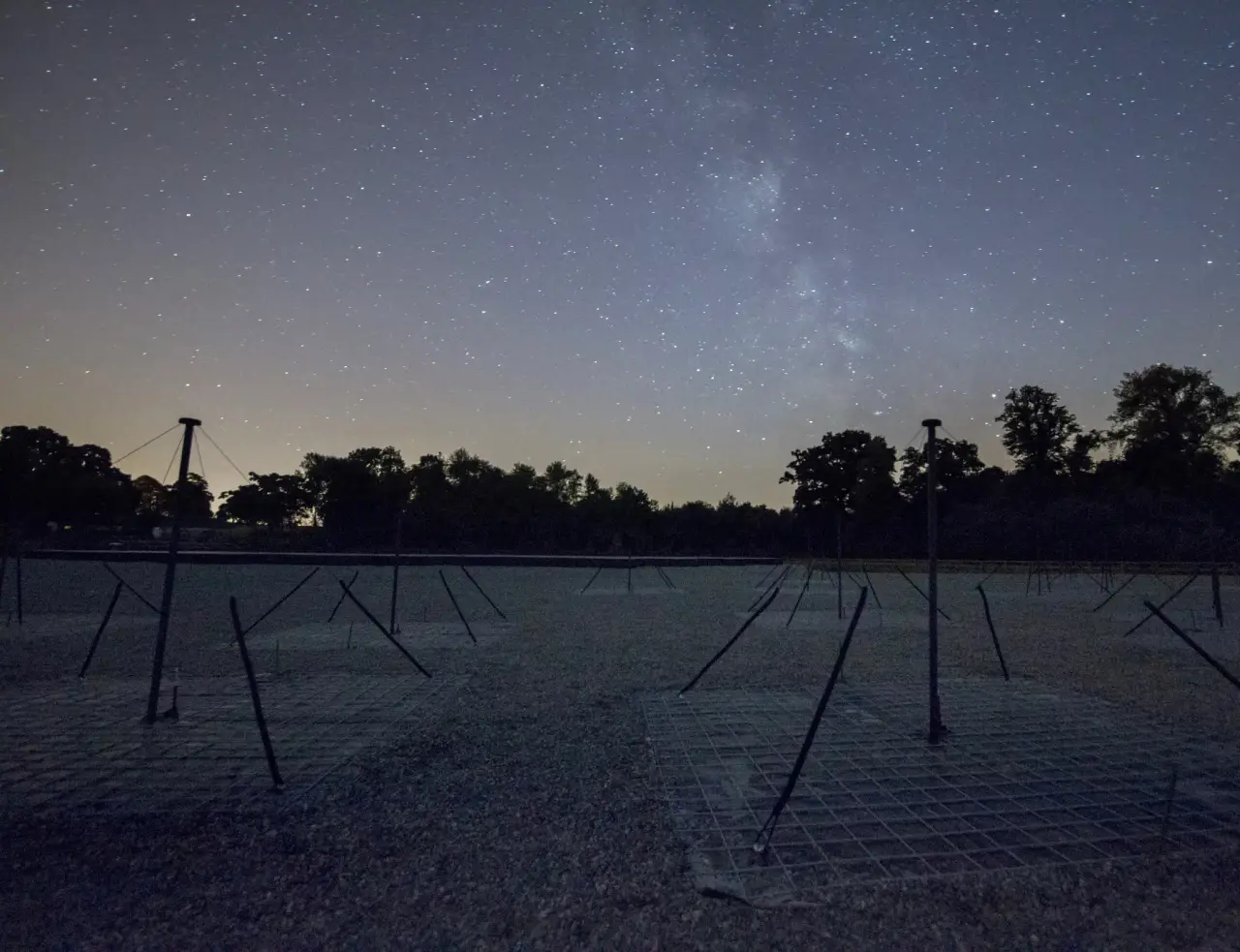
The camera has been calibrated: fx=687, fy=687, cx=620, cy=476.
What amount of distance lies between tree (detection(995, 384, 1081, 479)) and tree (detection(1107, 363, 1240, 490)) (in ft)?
14.7

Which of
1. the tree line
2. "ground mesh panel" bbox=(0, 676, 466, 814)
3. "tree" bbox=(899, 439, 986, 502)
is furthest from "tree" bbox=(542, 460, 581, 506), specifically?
Answer: "ground mesh panel" bbox=(0, 676, 466, 814)

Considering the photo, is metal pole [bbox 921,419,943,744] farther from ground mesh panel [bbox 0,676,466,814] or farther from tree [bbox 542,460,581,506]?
tree [bbox 542,460,581,506]

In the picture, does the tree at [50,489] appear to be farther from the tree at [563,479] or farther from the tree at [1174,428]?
the tree at [1174,428]

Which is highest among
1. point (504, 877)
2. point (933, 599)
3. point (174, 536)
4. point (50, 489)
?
point (50, 489)

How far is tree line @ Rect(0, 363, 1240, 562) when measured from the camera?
54.3m

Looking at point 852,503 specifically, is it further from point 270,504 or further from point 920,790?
point 920,790

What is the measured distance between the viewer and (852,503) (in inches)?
2958

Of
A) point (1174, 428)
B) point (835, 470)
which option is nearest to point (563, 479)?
point (835, 470)

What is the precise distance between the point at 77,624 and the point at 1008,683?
63.0 feet

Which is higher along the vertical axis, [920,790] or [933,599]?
[933,599]

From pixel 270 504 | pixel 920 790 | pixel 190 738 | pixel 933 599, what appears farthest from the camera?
pixel 270 504

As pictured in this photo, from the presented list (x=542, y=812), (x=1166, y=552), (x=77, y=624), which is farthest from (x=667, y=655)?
(x=1166, y=552)

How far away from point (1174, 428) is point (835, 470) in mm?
31589

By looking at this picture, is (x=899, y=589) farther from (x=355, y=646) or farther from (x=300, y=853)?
(x=300, y=853)
